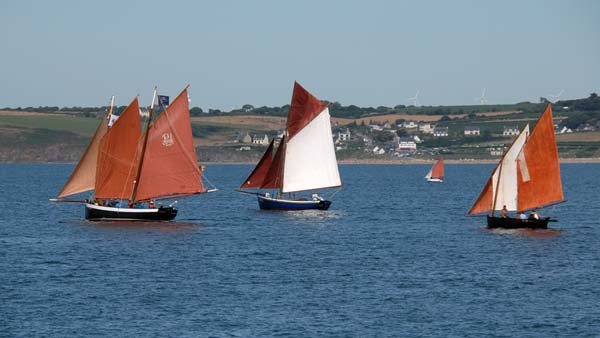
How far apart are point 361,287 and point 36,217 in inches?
2118

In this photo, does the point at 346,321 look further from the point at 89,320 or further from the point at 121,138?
the point at 121,138

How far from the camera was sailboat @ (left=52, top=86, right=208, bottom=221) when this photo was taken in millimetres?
86625

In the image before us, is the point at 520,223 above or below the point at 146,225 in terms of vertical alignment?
above

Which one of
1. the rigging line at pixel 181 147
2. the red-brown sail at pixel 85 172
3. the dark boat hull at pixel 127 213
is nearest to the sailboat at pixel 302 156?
the dark boat hull at pixel 127 213

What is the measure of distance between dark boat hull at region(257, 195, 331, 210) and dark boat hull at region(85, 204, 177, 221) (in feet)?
65.1

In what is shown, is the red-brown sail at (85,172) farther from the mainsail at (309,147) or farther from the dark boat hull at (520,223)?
the dark boat hull at (520,223)

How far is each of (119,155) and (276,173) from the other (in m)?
24.1

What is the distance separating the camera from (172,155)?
86812mm

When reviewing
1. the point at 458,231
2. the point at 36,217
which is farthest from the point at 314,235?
the point at 36,217

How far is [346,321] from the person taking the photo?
48.9 m

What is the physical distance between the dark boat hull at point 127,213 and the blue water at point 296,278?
1.25 meters

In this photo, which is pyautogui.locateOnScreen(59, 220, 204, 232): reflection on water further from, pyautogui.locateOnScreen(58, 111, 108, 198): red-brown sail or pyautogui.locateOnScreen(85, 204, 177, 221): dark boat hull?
pyautogui.locateOnScreen(58, 111, 108, 198): red-brown sail

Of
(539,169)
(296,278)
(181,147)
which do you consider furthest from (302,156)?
(296,278)

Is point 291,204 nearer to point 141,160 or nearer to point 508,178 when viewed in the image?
point 141,160
